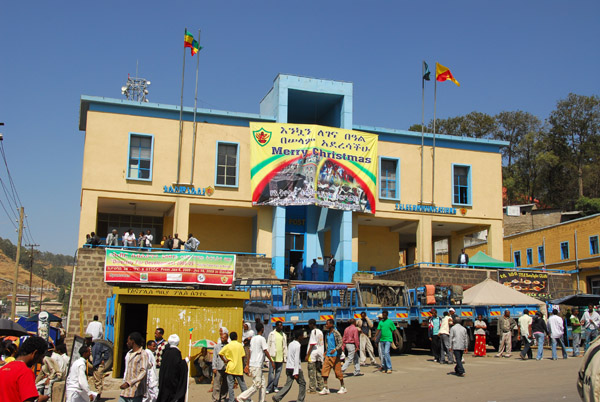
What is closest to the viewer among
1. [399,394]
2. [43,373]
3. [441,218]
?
[43,373]

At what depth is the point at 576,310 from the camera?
3008 cm

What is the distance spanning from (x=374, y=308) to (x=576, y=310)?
1338cm

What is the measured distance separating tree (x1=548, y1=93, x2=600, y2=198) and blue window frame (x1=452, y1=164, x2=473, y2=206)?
2746cm

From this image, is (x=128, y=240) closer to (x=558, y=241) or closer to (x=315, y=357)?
(x=315, y=357)

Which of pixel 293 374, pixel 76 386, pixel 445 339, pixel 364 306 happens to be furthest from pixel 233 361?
pixel 364 306

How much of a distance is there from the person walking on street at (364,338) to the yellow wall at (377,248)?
18.5 m

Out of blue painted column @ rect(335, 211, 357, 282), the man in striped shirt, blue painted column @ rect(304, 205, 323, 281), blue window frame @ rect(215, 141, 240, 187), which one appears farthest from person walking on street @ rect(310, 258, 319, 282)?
the man in striped shirt

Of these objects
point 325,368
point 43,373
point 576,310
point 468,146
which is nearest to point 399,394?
point 325,368

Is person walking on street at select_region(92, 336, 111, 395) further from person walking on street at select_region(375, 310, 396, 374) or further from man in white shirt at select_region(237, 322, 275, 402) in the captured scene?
person walking on street at select_region(375, 310, 396, 374)

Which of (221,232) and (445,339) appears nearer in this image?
(445,339)

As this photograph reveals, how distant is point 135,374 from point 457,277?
24.1 m

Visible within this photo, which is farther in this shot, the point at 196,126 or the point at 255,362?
the point at 196,126

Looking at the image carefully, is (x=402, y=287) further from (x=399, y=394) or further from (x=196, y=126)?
(x=196, y=126)

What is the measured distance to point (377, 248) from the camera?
1537 inches
